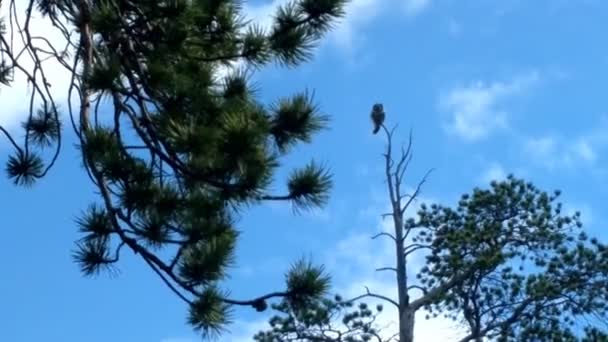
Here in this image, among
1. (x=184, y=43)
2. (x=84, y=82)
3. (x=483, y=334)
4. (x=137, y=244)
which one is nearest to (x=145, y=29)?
(x=184, y=43)

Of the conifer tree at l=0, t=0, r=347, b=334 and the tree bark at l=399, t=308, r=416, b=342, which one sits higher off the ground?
the tree bark at l=399, t=308, r=416, b=342

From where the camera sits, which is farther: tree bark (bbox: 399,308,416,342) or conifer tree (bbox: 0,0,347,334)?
tree bark (bbox: 399,308,416,342)

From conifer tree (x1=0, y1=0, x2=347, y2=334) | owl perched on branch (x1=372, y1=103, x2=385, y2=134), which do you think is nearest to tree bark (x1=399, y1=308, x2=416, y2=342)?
owl perched on branch (x1=372, y1=103, x2=385, y2=134)

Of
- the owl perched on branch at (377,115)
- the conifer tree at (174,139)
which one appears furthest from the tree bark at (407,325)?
the conifer tree at (174,139)

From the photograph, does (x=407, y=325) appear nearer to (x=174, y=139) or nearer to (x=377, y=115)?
(x=377, y=115)

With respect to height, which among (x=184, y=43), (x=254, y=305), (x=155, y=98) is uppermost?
(x=184, y=43)

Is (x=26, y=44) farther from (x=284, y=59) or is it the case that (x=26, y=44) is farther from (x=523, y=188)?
(x=523, y=188)

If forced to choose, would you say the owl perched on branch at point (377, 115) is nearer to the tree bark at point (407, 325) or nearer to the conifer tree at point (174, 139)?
the tree bark at point (407, 325)

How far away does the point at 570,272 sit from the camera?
20.0 metres

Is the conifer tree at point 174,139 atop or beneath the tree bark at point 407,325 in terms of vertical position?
beneath

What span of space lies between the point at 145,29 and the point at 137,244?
106 centimetres

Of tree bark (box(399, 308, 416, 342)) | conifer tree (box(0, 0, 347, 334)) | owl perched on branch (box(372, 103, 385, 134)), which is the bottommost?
conifer tree (box(0, 0, 347, 334))

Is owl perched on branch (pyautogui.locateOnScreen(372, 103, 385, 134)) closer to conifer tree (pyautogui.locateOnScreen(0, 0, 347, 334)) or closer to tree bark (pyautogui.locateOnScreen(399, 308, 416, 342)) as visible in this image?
tree bark (pyautogui.locateOnScreen(399, 308, 416, 342))

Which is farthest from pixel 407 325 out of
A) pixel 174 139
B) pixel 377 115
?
pixel 174 139
